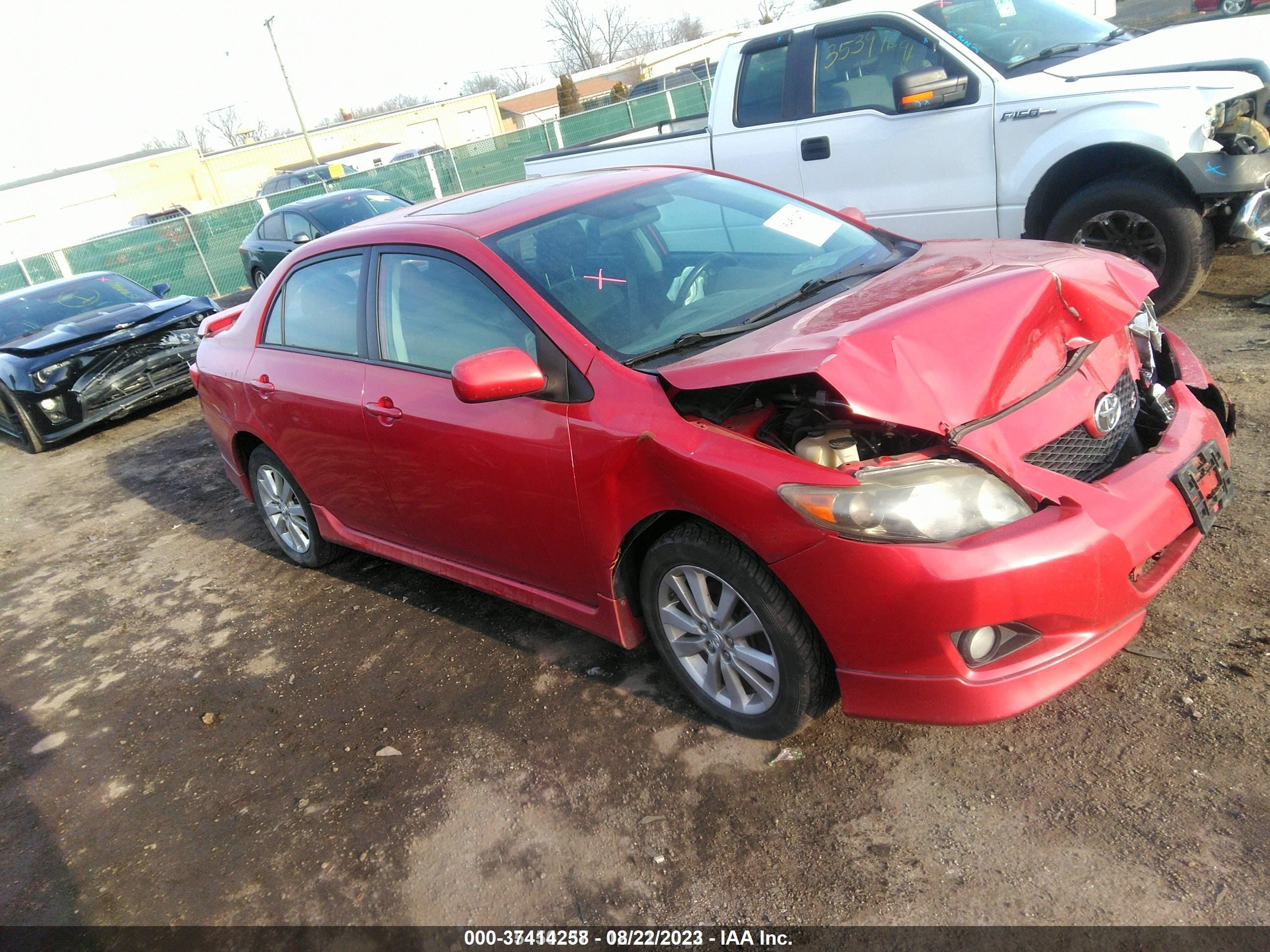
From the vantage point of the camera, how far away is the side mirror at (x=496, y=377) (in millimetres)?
2865

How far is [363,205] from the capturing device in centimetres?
1288

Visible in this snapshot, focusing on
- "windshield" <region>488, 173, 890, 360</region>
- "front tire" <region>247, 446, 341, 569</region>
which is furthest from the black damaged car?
"windshield" <region>488, 173, 890, 360</region>

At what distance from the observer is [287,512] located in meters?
5.00

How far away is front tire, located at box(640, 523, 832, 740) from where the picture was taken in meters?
2.61

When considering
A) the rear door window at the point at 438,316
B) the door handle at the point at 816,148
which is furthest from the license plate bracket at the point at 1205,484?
the door handle at the point at 816,148

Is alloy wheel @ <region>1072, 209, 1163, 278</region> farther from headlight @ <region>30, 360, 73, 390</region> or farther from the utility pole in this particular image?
the utility pole

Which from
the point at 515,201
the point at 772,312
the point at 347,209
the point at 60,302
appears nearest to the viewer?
the point at 772,312

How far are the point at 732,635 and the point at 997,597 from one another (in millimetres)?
821

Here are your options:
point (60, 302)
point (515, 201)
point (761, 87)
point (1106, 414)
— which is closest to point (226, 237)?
point (60, 302)

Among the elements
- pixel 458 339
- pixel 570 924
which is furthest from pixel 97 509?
pixel 570 924

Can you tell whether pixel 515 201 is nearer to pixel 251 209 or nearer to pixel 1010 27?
pixel 1010 27

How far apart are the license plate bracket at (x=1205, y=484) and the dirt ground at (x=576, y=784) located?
48cm

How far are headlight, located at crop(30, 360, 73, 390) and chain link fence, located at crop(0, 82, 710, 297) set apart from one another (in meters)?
9.21

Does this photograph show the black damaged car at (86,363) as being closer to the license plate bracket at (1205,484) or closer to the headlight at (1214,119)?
the headlight at (1214,119)
